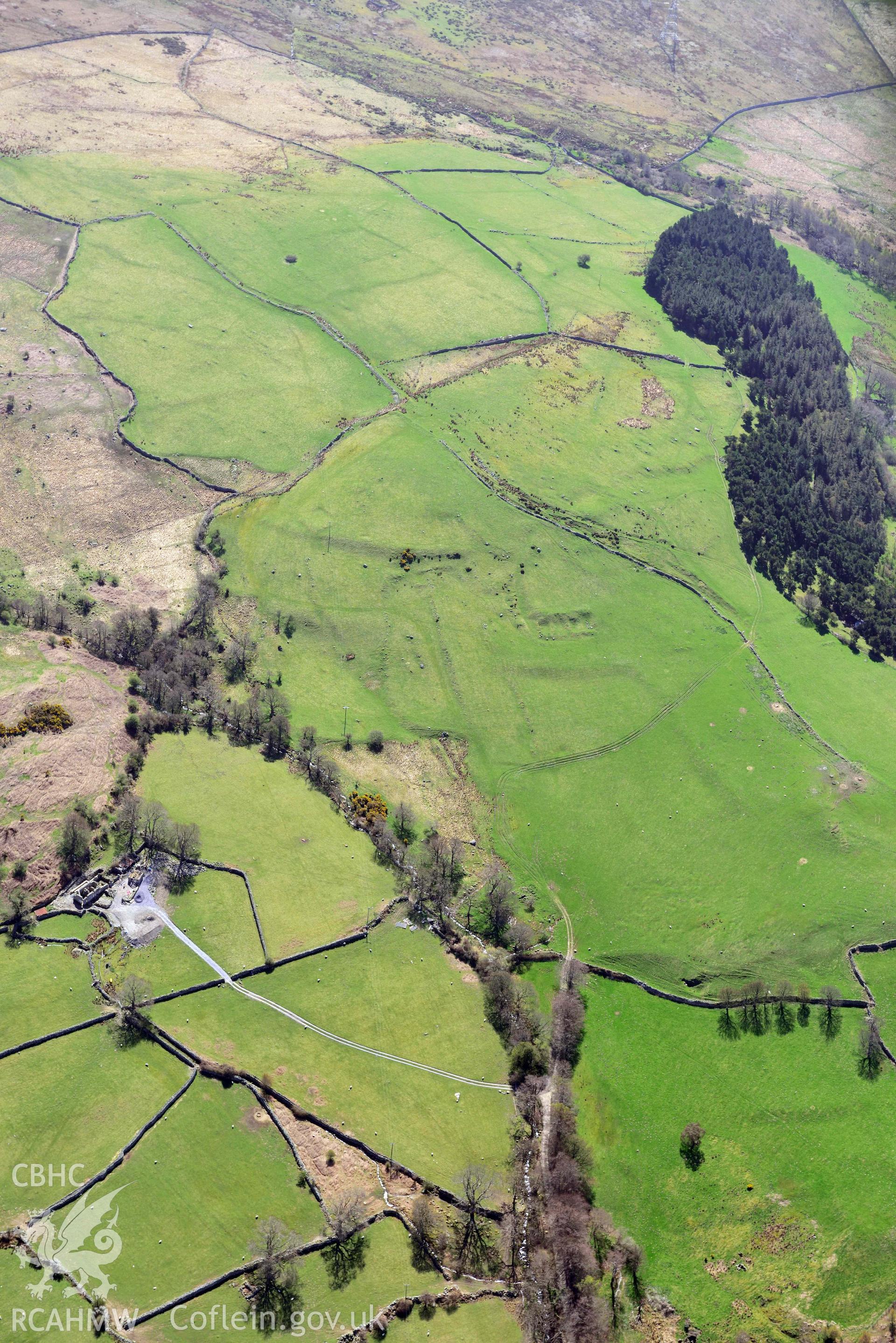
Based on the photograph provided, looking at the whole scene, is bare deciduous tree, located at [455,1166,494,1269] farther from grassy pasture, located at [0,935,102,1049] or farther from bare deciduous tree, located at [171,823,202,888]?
bare deciduous tree, located at [171,823,202,888]

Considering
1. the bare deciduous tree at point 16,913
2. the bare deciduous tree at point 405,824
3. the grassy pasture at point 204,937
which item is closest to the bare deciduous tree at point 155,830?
the grassy pasture at point 204,937

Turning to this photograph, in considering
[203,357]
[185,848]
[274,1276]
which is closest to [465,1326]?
[274,1276]

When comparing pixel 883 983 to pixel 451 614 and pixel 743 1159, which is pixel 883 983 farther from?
pixel 451 614

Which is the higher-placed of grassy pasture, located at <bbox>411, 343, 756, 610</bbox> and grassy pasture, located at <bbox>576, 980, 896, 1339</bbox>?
grassy pasture, located at <bbox>411, 343, 756, 610</bbox>

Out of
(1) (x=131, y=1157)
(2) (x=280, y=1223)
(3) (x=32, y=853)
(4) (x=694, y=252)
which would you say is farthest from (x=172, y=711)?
(4) (x=694, y=252)

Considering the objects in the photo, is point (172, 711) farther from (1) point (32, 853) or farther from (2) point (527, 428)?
(2) point (527, 428)

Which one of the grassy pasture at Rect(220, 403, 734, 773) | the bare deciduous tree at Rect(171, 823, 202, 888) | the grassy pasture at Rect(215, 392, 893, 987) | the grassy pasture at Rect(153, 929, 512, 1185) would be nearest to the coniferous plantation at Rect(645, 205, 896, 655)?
the grassy pasture at Rect(215, 392, 893, 987)
